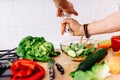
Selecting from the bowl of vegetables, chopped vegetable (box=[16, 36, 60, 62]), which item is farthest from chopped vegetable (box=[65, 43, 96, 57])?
chopped vegetable (box=[16, 36, 60, 62])

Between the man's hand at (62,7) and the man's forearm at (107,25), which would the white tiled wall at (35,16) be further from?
the man's forearm at (107,25)

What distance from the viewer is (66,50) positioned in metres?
1.19

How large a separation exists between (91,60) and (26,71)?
269 mm

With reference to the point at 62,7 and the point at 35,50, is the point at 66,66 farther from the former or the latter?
the point at 62,7

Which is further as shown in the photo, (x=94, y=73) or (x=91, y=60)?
(x=91, y=60)

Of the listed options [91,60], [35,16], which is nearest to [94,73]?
[91,60]

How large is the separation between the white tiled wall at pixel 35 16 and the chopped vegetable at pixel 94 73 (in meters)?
0.78

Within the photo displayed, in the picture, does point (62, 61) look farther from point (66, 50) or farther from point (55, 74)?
point (55, 74)

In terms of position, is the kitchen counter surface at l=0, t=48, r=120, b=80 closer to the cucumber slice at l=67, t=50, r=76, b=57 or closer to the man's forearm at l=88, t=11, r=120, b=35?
the cucumber slice at l=67, t=50, r=76, b=57

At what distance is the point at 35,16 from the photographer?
173cm

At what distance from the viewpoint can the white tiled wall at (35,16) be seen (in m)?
1.71

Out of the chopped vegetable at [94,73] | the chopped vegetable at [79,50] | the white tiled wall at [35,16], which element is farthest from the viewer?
the white tiled wall at [35,16]

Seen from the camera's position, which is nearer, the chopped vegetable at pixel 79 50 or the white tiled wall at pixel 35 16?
the chopped vegetable at pixel 79 50

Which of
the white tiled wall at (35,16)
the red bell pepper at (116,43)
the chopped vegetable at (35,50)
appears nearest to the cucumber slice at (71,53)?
the chopped vegetable at (35,50)
